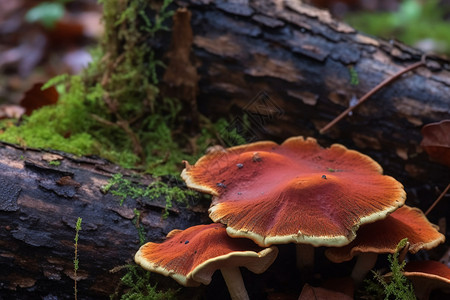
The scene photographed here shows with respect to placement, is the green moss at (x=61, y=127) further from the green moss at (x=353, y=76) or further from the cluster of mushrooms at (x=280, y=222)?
the green moss at (x=353, y=76)

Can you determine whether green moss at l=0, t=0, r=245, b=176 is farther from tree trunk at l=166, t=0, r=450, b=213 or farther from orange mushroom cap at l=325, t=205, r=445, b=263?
orange mushroom cap at l=325, t=205, r=445, b=263

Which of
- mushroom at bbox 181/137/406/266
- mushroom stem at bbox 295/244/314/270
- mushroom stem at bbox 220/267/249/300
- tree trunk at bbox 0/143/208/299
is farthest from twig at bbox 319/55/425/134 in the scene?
mushroom stem at bbox 220/267/249/300

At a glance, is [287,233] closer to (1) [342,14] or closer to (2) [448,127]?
(2) [448,127]

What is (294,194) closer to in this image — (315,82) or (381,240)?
(381,240)

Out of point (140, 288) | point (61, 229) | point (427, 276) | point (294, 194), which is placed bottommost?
point (140, 288)

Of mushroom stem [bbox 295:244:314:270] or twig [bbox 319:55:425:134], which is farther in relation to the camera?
twig [bbox 319:55:425:134]

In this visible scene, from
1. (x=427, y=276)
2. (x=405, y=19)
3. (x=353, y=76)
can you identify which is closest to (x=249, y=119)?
(x=353, y=76)
